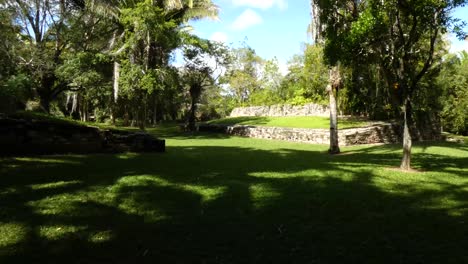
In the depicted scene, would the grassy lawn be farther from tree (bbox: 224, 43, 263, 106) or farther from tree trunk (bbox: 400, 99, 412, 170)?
tree (bbox: 224, 43, 263, 106)

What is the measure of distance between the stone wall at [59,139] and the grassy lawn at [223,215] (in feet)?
2.58

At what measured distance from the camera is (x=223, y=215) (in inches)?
253

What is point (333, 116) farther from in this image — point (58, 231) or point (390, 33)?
point (58, 231)

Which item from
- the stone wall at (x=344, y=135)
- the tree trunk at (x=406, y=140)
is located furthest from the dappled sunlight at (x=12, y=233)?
the stone wall at (x=344, y=135)

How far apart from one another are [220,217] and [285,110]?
3437 cm

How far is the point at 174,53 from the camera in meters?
33.4

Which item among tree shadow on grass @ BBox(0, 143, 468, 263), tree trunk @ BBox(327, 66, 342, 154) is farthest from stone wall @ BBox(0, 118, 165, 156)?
tree trunk @ BBox(327, 66, 342, 154)

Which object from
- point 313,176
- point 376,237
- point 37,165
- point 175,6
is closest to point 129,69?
point 175,6

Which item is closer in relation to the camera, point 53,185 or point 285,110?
point 53,185

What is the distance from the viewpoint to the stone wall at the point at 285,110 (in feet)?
115

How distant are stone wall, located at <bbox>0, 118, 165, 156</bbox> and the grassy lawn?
2.58 feet

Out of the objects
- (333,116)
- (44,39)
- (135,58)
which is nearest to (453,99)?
(333,116)

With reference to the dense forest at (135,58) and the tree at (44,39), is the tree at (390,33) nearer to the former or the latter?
the dense forest at (135,58)

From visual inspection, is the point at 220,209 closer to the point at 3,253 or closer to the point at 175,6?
the point at 3,253
